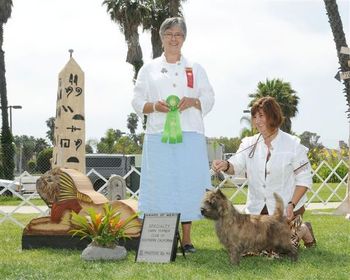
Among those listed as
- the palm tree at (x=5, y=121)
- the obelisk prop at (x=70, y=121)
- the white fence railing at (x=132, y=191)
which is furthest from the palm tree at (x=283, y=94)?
the obelisk prop at (x=70, y=121)

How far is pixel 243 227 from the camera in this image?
17.4 feet

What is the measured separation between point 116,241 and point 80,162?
2.85 meters

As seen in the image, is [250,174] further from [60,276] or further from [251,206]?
[60,276]

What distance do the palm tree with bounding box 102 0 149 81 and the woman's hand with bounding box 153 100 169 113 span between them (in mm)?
20339

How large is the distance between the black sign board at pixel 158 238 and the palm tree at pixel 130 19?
811 inches

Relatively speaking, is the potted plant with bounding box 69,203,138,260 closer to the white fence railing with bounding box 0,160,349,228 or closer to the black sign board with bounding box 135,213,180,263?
the black sign board with bounding box 135,213,180,263

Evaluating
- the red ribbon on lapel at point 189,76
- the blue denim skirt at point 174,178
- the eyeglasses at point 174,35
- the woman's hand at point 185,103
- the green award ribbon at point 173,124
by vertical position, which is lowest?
the blue denim skirt at point 174,178

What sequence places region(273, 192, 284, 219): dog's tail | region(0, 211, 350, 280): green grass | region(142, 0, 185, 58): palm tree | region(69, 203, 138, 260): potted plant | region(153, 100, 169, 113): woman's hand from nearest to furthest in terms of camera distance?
region(0, 211, 350, 280): green grass < region(273, 192, 284, 219): dog's tail < region(69, 203, 138, 260): potted plant < region(153, 100, 169, 113): woman's hand < region(142, 0, 185, 58): palm tree

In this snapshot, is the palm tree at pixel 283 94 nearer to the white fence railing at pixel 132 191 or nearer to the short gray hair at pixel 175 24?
the white fence railing at pixel 132 191

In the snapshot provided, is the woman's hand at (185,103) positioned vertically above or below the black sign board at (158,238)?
above

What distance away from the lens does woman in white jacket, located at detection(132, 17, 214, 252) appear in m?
5.94

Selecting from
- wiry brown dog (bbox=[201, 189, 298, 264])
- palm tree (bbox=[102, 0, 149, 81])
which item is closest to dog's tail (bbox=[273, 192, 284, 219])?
wiry brown dog (bbox=[201, 189, 298, 264])

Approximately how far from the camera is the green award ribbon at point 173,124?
586cm

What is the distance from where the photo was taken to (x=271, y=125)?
19.0ft
